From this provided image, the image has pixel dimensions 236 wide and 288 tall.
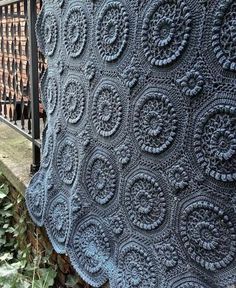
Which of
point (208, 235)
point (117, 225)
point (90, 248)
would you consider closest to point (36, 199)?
point (90, 248)

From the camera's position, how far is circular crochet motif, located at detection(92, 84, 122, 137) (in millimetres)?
1412

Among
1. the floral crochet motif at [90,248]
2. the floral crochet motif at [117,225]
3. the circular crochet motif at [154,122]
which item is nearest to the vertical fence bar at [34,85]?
the floral crochet motif at [90,248]

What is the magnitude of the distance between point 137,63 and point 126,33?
0.13m

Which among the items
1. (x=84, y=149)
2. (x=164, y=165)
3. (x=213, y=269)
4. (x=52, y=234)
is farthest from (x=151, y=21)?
(x=52, y=234)

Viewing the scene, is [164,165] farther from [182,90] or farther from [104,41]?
[104,41]

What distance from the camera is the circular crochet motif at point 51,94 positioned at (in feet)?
5.94

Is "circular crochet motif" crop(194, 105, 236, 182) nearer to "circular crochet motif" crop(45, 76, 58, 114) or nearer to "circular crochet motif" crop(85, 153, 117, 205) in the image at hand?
"circular crochet motif" crop(85, 153, 117, 205)

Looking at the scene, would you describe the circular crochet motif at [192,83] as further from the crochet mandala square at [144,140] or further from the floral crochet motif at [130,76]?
the floral crochet motif at [130,76]

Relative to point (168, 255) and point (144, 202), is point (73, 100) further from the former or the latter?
point (168, 255)

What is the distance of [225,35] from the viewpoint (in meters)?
1.05

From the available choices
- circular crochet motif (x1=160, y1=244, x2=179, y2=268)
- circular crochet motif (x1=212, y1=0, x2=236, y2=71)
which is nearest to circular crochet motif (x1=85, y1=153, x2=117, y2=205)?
circular crochet motif (x1=160, y1=244, x2=179, y2=268)

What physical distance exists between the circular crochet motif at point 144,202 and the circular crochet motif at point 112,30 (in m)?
0.49

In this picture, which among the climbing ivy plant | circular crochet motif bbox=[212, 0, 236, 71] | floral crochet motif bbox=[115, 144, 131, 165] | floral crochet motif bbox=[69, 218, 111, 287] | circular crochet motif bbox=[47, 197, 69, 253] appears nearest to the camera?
circular crochet motif bbox=[212, 0, 236, 71]

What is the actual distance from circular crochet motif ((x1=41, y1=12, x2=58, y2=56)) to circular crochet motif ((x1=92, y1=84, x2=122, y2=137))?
46 cm
